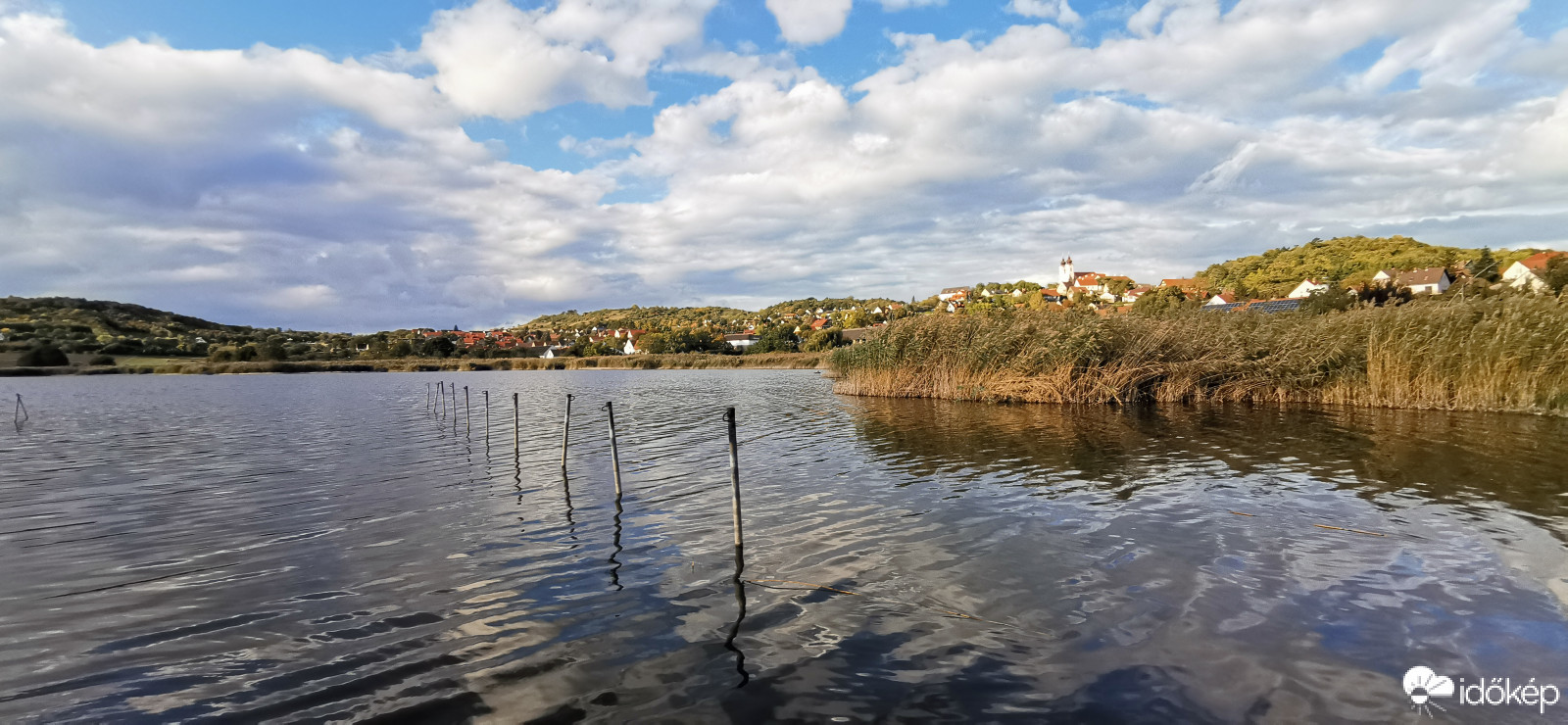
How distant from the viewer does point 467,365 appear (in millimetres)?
102250

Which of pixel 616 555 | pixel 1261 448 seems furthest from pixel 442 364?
pixel 1261 448

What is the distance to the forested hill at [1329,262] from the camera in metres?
102

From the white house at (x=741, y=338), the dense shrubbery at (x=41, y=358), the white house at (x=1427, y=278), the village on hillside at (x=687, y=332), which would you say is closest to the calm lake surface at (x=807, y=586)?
the village on hillside at (x=687, y=332)

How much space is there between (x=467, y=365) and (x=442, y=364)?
11.3ft

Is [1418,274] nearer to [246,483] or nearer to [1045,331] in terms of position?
[1045,331]

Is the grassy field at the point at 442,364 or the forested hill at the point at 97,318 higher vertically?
the forested hill at the point at 97,318

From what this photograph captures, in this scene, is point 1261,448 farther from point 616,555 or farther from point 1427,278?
point 1427,278

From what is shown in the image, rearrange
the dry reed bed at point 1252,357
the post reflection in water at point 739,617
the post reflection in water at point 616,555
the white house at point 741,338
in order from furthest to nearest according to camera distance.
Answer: the white house at point 741,338 < the dry reed bed at point 1252,357 < the post reflection in water at point 616,555 < the post reflection in water at point 739,617

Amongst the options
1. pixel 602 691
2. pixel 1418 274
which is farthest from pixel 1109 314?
pixel 1418 274

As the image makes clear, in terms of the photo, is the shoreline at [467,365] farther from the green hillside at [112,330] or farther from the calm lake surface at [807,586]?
the calm lake surface at [807,586]

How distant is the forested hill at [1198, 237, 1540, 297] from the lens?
335ft

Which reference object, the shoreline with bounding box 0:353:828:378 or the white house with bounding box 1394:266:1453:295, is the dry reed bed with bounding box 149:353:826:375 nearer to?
the shoreline with bounding box 0:353:828:378

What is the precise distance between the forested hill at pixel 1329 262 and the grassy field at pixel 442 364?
223ft

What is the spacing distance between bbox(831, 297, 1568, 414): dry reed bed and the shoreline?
1667 inches
